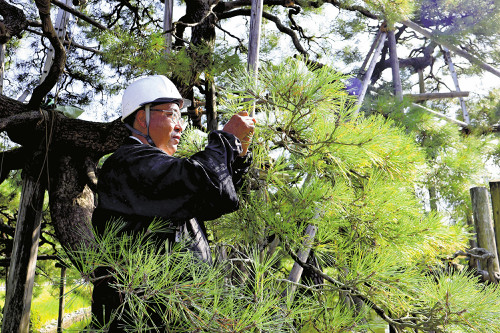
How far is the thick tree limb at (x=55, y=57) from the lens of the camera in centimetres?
203

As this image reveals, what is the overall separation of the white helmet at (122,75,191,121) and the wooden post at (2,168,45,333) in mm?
2057

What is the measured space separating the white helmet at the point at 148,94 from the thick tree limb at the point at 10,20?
173 centimetres

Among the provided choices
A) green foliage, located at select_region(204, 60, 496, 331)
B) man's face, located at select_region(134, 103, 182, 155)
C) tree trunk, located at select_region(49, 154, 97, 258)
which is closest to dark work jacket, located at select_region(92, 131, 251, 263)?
man's face, located at select_region(134, 103, 182, 155)

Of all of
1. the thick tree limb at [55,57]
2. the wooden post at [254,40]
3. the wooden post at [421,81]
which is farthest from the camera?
the wooden post at [421,81]

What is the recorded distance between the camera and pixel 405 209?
111 cm

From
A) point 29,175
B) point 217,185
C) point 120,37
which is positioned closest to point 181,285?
point 217,185

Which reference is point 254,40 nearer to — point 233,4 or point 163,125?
point 163,125

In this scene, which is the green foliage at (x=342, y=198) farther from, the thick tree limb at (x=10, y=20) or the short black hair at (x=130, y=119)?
the thick tree limb at (x=10, y=20)

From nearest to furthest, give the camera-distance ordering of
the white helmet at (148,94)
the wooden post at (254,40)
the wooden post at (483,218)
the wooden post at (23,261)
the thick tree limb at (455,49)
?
1. the white helmet at (148,94)
2. the wooden post at (254,40)
3. the wooden post at (483,218)
4. the wooden post at (23,261)
5. the thick tree limb at (455,49)

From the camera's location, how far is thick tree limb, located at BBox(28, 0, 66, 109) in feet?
6.65

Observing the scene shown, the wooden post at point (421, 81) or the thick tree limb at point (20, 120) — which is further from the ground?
the wooden post at point (421, 81)

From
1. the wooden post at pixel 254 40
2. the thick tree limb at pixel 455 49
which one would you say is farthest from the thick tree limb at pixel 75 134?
the thick tree limb at pixel 455 49

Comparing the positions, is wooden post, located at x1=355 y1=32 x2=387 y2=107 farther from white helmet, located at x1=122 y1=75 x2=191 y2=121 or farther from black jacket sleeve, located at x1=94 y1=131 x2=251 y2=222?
black jacket sleeve, located at x1=94 y1=131 x2=251 y2=222

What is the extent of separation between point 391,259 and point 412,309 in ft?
0.58
